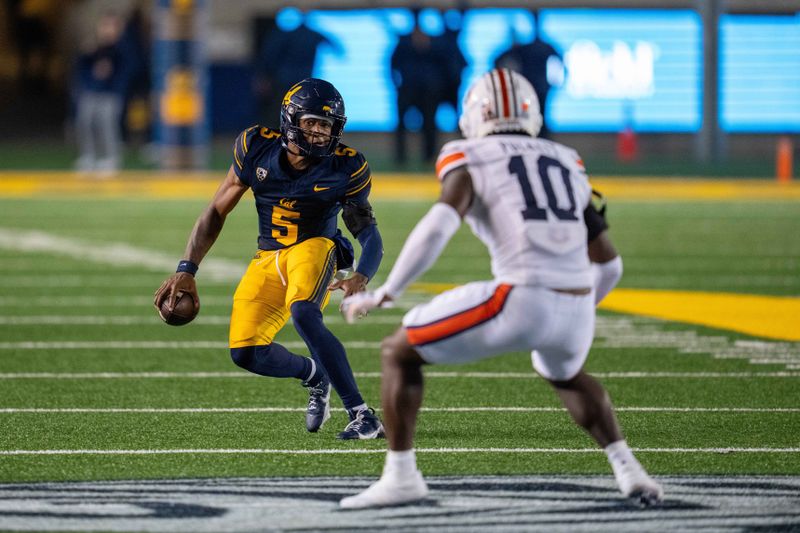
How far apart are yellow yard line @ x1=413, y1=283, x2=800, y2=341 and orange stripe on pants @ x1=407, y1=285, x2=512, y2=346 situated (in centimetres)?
484

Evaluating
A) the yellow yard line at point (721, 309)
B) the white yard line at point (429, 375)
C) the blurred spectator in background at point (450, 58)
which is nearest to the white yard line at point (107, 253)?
the yellow yard line at point (721, 309)

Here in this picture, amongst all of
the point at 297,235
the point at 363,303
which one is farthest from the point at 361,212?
the point at 363,303

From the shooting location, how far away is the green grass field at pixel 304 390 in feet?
Answer: 19.9

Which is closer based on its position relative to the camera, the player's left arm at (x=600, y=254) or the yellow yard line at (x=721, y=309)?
the player's left arm at (x=600, y=254)

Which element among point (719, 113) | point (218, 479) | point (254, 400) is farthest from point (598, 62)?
point (218, 479)

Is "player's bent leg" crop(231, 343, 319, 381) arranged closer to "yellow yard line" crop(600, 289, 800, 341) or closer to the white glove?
the white glove

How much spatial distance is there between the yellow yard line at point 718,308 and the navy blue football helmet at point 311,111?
12.7 ft

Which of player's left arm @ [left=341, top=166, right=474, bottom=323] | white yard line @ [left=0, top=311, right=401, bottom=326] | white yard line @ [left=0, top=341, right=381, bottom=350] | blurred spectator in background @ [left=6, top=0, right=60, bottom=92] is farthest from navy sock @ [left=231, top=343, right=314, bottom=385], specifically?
blurred spectator in background @ [left=6, top=0, right=60, bottom=92]

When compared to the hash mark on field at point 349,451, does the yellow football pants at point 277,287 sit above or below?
above

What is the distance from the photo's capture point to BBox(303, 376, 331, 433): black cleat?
22.0 ft

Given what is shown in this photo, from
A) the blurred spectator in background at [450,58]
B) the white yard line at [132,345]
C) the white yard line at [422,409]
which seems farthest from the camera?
the blurred spectator in background at [450,58]

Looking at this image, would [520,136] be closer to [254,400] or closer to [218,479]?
[218,479]

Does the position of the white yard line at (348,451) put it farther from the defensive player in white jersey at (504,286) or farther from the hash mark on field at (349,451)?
the defensive player in white jersey at (504,286)

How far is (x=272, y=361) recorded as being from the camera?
6.68 meters
